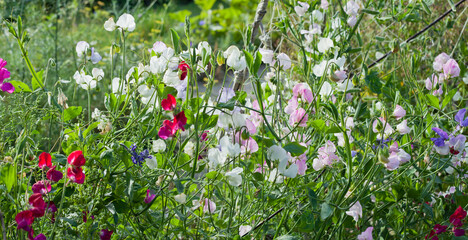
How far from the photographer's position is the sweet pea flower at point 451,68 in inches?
52.3

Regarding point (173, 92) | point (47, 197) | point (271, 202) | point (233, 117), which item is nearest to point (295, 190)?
point (271, 202)

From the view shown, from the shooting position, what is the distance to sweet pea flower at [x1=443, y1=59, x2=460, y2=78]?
4.36 feet

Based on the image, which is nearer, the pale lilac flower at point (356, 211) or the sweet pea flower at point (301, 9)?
the pale lilac flower at point (356, 211)

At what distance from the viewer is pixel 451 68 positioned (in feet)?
4.38

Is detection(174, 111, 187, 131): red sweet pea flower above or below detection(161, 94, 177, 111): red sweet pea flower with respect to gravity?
below

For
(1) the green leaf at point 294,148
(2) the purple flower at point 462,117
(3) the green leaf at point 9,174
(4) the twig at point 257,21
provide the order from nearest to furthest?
(3) the green leaf at point 9,174 < (1) the green leaf at point 294,148 < (2) the purple flower at point 462,117 < (4) the twig at point 257,21

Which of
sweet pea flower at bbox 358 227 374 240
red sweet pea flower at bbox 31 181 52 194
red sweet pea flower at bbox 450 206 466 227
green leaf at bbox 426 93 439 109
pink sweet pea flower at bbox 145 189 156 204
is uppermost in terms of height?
green leaf at bbox 426 93 439 109

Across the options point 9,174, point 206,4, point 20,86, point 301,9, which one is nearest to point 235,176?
point 9,174

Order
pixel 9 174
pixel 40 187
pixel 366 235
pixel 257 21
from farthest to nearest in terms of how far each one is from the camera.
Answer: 1. pixel 257 21
2. pixel 366 235
3. pixel 40 187
4. pixel 9 174

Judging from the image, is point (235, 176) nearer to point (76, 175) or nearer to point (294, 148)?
point (294, 148)

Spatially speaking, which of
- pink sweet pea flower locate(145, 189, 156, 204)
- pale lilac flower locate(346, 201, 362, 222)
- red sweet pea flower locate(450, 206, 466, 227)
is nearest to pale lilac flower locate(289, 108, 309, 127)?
pale lilac flower locate(346, 201, 362, 222)

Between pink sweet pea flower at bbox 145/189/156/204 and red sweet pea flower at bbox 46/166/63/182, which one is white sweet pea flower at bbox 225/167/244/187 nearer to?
pink sweet pea flower at bbox 145/189/156/204

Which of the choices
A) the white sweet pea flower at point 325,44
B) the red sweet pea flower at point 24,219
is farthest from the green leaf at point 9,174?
the white sweet pea flower at point 325,44

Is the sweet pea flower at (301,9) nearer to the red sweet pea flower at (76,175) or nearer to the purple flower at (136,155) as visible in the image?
the purple flower at (136,155)
